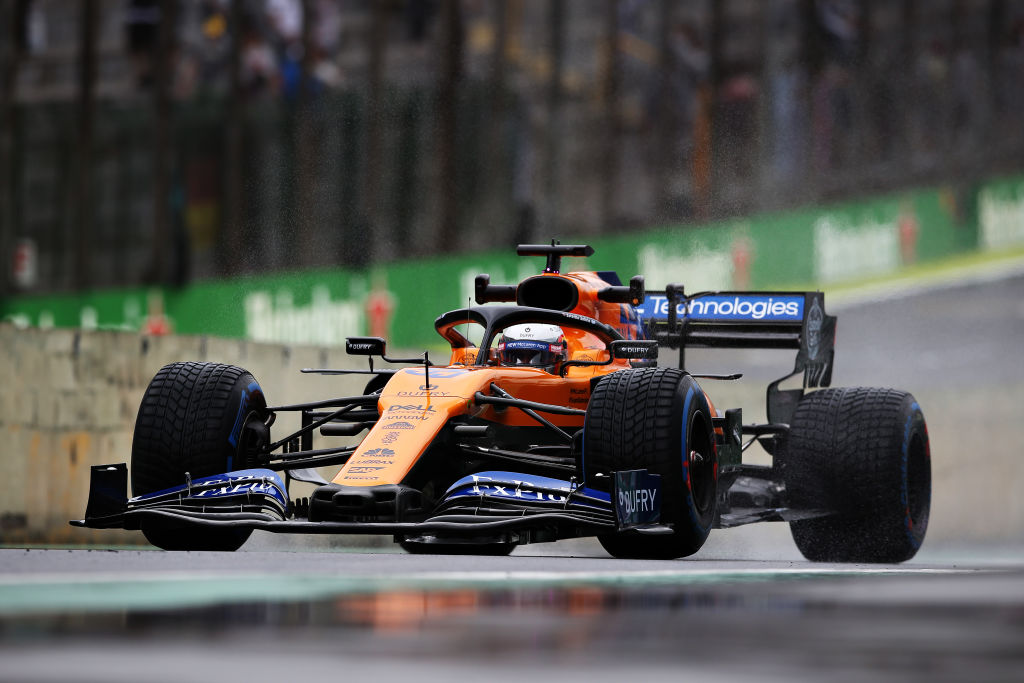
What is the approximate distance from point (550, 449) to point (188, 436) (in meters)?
2.08

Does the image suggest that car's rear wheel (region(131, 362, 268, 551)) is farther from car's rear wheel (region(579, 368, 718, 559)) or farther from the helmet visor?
car's rear wheel (region(579, 368, 718, 559))

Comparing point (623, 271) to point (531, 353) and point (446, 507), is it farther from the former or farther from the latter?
point (446, 507)

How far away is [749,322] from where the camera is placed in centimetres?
1332

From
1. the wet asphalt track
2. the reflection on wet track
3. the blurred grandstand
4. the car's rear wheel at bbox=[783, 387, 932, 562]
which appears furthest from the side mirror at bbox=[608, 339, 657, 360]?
the blurred grandstand

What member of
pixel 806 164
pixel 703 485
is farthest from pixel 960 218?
pixel 703 485

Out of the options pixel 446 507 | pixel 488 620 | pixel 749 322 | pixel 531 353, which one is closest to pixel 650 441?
pixel 446 507

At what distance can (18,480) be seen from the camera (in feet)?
37.8

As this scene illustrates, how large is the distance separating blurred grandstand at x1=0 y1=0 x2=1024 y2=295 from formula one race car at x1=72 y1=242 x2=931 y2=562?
651 inches

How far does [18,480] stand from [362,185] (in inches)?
1068

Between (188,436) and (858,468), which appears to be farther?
(858,468)

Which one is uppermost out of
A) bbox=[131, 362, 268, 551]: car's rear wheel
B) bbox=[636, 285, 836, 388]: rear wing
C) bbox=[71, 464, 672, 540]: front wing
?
bbox=[636, 285, 836, 388]: rear wing

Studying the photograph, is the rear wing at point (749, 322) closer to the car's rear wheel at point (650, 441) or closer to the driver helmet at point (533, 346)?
the driver helmet at point (533, 346)

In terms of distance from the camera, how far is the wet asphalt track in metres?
4.67

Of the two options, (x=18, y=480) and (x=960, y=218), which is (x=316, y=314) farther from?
(x=960, y=218)
